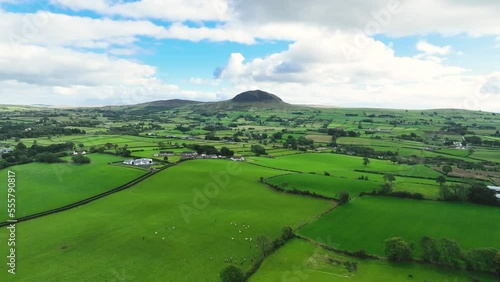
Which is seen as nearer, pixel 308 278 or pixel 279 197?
pixel 308 278

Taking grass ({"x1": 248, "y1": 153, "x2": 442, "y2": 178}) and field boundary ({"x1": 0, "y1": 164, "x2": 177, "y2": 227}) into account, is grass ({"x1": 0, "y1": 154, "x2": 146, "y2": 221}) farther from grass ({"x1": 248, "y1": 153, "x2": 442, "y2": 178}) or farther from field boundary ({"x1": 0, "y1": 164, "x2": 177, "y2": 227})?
grass ({"x1": 248, "y1": 153, "x2": 442, "y2": 178})

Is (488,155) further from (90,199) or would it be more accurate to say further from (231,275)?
(90,199)

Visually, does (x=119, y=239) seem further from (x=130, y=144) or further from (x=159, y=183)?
(x=130, y=144)

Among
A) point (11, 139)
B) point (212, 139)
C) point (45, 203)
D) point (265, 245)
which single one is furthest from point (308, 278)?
point (11, 139)

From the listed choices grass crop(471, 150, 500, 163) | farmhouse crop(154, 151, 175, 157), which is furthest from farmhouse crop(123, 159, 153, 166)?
grass crop(471, 150, 500, 163)

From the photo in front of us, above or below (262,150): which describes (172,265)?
below

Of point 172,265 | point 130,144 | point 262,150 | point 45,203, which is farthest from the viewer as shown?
point 130,144

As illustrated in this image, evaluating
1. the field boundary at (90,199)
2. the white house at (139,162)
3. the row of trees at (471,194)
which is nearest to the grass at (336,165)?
the row of trees at (471,194)
